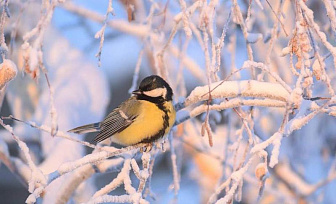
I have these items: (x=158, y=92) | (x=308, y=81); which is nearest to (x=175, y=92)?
(x=158, y=92)

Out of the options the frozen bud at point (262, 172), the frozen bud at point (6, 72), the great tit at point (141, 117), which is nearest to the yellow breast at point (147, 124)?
the great tit at point (141, 117)

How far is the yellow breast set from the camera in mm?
2465

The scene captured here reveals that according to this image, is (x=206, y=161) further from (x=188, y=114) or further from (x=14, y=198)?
(x=14, y=198)

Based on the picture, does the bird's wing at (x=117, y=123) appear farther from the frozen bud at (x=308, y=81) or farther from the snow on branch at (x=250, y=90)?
the frozen bud at (x=308, y=81)

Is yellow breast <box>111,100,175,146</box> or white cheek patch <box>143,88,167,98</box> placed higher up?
white cheek patch <box>143,88,167,98</box>

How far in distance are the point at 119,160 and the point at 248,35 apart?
1.01 m

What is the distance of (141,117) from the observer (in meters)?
2.59

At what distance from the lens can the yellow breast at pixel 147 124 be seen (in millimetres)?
2465

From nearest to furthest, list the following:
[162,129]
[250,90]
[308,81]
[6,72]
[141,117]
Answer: [6,72], [308,81], [250,90], [162,129], [141,117]

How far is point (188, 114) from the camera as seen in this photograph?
2324 mm

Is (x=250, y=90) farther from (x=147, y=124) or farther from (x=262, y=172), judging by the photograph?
(x=147, y=124)

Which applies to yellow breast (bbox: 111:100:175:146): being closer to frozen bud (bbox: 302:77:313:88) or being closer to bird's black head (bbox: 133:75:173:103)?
bird's black head (bbox: 133:75:173:103)

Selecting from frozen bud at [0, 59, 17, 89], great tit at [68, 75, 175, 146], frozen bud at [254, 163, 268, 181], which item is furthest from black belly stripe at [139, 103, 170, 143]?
frozen bud at [0, 59, 17, 89]

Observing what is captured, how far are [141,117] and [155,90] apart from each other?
17 centimetres
